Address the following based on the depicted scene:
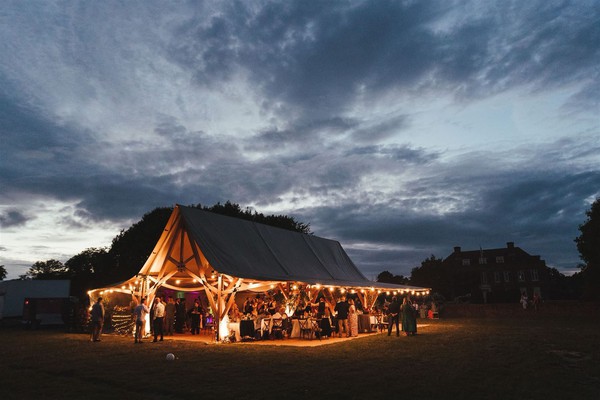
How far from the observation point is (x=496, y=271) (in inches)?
1941

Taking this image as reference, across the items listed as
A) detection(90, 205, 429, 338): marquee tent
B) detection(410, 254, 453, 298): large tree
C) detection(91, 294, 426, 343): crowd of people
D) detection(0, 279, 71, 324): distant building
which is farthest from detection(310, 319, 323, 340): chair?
detection(410, 254, 453, 298): large tree

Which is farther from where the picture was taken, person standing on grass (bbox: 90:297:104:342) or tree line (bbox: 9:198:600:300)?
tree line (bbox: 9:198:600:300)

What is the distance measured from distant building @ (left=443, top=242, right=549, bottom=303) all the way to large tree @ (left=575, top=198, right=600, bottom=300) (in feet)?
62.5

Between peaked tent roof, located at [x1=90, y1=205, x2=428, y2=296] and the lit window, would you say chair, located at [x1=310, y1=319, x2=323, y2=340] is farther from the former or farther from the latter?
the lit window

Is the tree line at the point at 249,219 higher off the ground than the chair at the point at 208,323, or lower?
higher

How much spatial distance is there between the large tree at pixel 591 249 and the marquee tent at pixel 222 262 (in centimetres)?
1293

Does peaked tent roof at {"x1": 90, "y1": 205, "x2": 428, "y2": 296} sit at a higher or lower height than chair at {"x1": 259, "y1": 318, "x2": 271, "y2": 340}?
higher

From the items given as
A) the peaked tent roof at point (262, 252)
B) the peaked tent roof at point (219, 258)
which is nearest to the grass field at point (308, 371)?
the peaked tent roof at point (219, 258)

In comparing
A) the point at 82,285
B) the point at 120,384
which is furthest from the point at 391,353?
the point at 82,285

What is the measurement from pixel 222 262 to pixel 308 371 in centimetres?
714

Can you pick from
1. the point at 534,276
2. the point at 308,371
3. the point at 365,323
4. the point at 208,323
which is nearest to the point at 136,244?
the point at 208,323

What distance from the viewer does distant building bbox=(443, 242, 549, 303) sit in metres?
46.9

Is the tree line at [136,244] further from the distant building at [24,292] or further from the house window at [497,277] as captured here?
the house window at [497,277]

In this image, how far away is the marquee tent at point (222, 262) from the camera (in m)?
13.9
